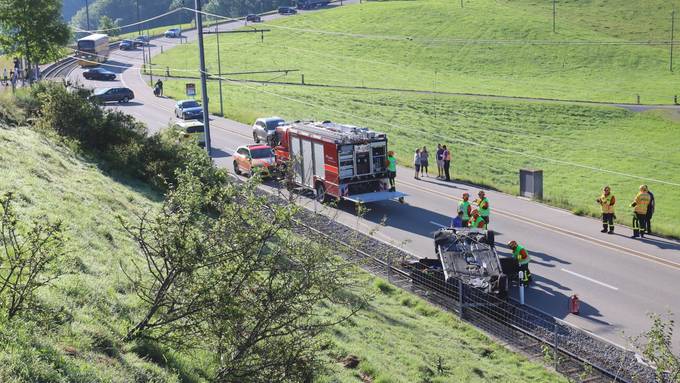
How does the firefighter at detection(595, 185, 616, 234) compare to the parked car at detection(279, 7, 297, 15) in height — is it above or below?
below

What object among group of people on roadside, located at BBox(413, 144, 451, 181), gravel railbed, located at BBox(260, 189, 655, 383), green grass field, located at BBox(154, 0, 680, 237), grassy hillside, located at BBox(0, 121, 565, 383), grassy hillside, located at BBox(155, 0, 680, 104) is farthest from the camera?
grassy hillside, located at BBox(155, 0, 680, 104)

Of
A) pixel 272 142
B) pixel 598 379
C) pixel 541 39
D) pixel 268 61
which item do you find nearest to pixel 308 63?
pixel 268 61

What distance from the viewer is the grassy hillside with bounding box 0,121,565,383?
891cm

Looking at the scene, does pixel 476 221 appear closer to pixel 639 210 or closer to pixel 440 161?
pixel 639 210

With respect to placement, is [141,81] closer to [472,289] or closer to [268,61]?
[268,61]

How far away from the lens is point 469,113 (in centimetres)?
6353

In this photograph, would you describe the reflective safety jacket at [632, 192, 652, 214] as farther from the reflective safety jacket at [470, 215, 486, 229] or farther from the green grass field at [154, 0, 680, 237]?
the reflective safety jacket at [470, 215, 486, 229]

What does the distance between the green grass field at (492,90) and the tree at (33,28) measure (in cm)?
1401

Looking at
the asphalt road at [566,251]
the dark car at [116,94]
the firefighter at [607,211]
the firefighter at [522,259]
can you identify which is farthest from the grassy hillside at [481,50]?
the firefighter at [522,259]

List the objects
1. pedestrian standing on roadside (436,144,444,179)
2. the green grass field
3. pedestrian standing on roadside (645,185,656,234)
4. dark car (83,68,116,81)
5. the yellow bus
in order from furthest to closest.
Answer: the yellow bus → dark car (83,68,116,81) → the green grass field → pedestrian standing on roadside (436,144,444,179) → pedestrian standing on roadside (645,185,656,234)

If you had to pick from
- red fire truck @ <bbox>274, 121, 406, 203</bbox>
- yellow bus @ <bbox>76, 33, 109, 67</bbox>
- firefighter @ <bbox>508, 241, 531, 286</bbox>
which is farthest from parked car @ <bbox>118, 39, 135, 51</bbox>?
firefighter @ <bbox>508, 241, 531, 286</bbox>

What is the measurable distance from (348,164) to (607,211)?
8704mm

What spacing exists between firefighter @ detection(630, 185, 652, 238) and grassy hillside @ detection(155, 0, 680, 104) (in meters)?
48.0

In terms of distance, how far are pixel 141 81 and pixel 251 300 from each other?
67436 millimetres
